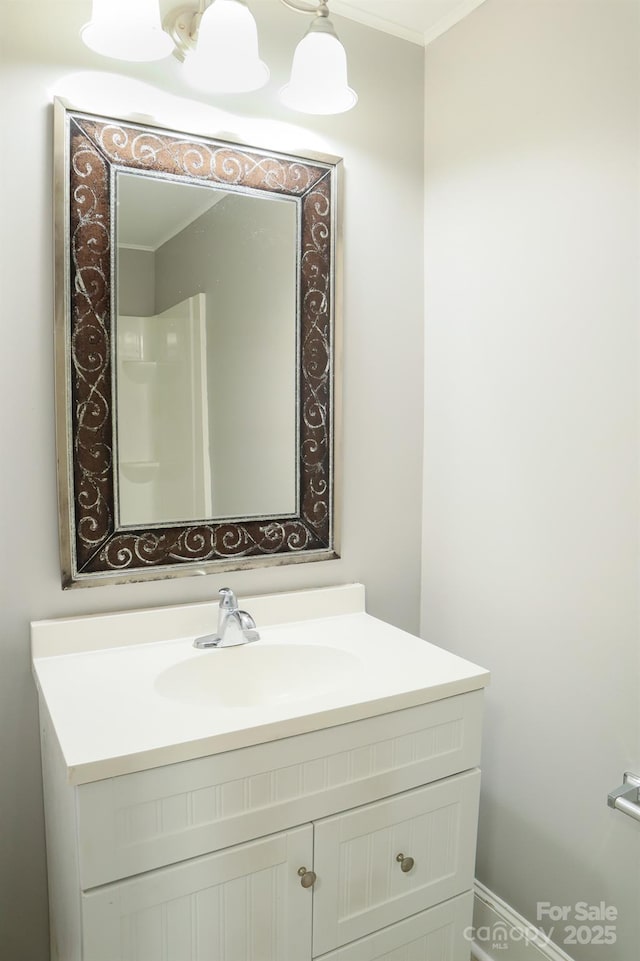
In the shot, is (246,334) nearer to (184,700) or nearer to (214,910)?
(184,700)

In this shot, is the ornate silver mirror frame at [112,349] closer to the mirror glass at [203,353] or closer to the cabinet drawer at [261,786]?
the mirror glass at [203,353]

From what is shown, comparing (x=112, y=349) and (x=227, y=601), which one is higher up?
(x=112, y=349)

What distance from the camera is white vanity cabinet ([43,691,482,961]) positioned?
38.5 inches

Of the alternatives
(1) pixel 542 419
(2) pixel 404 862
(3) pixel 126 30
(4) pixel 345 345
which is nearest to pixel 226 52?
(3) pixel 126 30

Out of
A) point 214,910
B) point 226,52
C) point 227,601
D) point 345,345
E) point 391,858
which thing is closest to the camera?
point 214,910

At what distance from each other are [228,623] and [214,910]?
1.79 feet

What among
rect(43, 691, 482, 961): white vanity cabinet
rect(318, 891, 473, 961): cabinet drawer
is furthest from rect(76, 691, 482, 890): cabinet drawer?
rect(318, 891, 473, 961): cabinet drawer

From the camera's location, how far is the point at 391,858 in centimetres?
120

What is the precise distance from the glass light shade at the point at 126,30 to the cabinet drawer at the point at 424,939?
1707 millimetres

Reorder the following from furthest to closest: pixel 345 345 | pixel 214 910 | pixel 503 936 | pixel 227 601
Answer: pixel 345 345 < pixel 503 936 < pixel 227 601 < pixel 214 910

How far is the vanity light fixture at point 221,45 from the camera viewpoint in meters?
1.23

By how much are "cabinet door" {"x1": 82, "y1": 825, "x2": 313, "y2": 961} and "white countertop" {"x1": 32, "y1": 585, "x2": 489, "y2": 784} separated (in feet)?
0.62

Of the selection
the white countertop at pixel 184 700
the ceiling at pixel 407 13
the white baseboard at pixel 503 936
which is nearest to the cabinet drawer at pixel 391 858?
the white countertop at pixel 184 700

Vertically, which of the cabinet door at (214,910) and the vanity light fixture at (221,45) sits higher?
the vanity light fixture at (221,45)
